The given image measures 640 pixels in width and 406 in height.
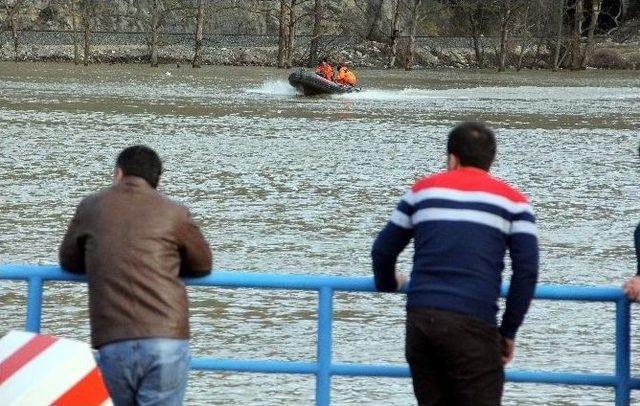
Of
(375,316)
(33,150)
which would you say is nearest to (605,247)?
(375,316)

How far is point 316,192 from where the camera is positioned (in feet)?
68.3

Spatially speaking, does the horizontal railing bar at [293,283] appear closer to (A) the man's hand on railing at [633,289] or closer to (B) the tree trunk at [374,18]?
(A) the man's hand on railing at [633,289]

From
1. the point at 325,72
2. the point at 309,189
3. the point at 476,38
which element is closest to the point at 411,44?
the point at 476,38

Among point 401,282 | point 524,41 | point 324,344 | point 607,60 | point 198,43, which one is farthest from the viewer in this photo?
point 607,60

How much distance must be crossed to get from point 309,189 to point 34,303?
50.3 feet

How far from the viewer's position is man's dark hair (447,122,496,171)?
517 cm

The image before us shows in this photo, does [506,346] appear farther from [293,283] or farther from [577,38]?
[577,38]

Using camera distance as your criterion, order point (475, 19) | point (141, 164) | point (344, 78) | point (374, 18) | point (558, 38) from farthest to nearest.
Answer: point (374, 18), point (475, 19), point (558, 38), point (344, 78), point (141, 164)

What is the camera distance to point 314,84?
45531 mm

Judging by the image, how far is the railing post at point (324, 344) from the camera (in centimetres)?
576

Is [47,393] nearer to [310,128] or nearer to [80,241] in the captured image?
[80,241]

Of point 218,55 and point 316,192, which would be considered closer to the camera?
point 316,192

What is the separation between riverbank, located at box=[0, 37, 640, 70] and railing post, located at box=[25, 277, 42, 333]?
7156 cm

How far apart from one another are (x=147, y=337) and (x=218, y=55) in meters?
73.9
